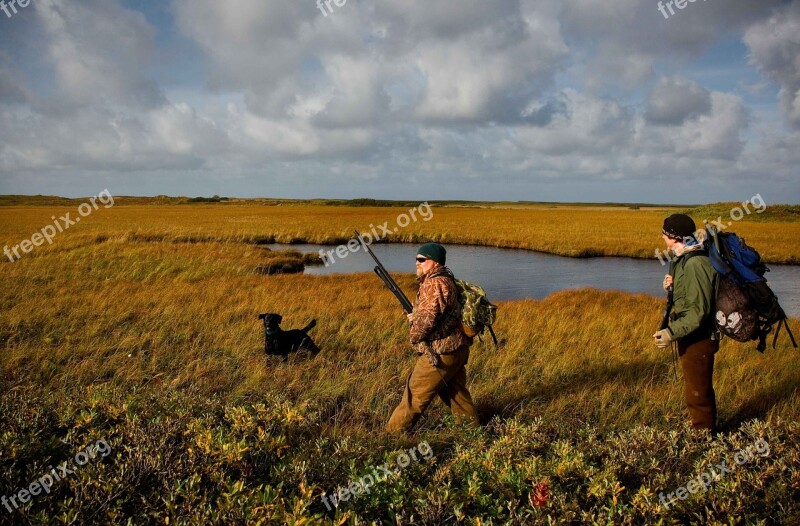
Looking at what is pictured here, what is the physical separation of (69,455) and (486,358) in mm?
5526

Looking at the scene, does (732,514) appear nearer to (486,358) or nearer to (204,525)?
(204,525)

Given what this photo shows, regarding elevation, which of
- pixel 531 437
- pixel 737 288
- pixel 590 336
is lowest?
pixel 590 336

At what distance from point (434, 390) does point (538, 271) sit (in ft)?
65.7

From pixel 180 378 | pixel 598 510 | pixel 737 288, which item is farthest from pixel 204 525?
pixel 737 288

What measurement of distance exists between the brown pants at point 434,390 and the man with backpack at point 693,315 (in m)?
1.78

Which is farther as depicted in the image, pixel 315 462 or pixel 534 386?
pixel 534 386

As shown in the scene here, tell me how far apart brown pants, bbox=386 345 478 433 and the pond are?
40.0 feet

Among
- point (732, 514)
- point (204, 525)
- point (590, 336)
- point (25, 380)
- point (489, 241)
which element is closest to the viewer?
point (204, 525)

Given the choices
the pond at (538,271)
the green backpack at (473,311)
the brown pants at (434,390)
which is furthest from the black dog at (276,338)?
the pond at (538,271)

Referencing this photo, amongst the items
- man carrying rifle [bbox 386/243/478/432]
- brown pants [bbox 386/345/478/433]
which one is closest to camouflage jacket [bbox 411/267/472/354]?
man carrying rifle [bbox 386/243/478/432]

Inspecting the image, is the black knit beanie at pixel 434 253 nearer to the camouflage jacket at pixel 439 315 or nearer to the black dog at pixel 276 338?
the camouflage jacket at pixel 439 315

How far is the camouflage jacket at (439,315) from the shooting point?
4.18m

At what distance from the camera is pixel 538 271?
23.4 m

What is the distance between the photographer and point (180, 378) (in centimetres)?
647
